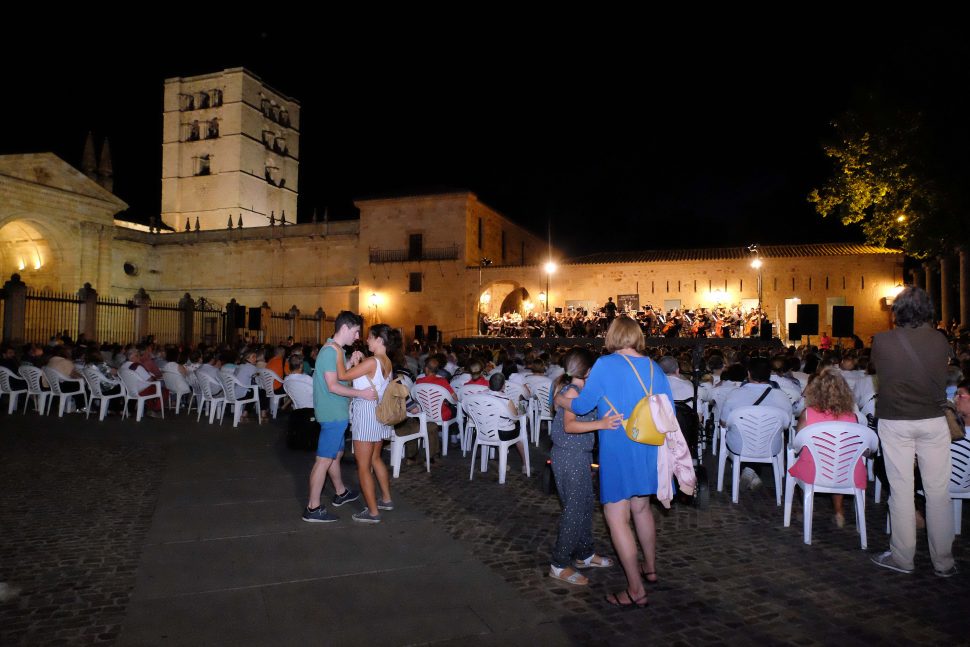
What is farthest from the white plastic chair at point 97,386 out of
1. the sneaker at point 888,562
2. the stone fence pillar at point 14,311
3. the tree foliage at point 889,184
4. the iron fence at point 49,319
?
the tree foliage at point 889,184

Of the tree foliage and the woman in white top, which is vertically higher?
the tree foliage

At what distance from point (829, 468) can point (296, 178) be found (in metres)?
56.9

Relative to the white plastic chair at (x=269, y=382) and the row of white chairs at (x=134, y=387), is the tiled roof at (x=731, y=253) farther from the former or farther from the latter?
the row of white chairs at (x=134, y=387)

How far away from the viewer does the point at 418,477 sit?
6328mm

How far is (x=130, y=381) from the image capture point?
9.88m

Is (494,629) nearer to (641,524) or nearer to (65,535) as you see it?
(641,524)

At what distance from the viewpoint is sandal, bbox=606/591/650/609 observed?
324cm

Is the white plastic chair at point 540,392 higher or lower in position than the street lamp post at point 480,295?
lower

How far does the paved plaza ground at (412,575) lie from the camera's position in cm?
299

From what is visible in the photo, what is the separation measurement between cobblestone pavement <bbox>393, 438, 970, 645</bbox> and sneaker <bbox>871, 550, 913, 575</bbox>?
0.19 ft

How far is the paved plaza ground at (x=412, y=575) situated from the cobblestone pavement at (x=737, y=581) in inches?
0.5

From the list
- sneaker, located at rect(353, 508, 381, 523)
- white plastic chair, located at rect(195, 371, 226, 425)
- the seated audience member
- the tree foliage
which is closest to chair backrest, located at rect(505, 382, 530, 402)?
the seated audience member

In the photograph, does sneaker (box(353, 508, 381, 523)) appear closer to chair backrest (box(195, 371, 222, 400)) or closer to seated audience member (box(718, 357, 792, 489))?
seated audience member (box(718, 357, 792, 489))

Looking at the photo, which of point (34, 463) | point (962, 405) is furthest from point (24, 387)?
point (962, 405)
